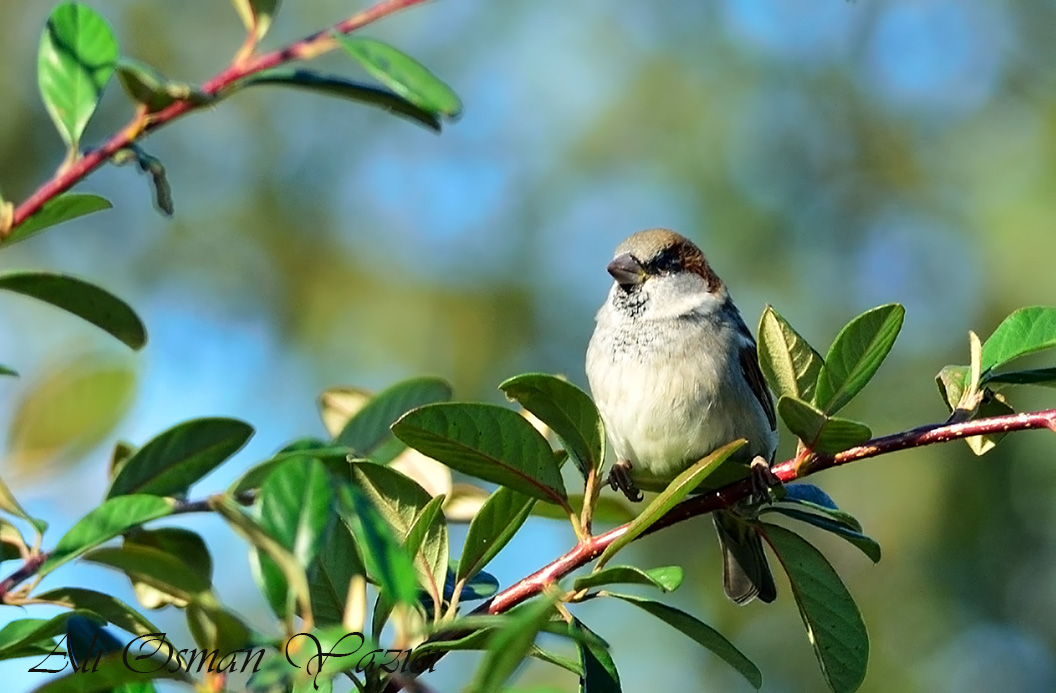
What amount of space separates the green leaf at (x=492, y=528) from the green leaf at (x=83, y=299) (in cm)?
→ 58

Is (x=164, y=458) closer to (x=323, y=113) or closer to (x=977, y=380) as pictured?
(x=977, y=380)

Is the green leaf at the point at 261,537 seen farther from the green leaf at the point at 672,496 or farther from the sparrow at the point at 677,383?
the sparrow at the point at 677,383

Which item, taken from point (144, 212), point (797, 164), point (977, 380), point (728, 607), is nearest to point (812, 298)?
point (797, 164)

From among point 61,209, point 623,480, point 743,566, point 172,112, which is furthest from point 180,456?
point 743,566

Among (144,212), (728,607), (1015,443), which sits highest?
(144,212)

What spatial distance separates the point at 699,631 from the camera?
170 cm

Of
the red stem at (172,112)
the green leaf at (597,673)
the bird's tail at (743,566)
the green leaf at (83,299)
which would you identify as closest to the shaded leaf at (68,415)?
the green leaf at (83,299)

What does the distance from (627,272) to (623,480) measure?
0.70 m

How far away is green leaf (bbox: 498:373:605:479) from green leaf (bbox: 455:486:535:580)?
0.12m

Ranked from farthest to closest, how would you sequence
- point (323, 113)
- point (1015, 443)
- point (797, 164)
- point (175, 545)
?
point (323, 113) → point (797, 164) → point (1015, 443) → point (175, 545)

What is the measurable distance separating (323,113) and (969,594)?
4.80m

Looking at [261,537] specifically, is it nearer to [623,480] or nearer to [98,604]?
[98,604]

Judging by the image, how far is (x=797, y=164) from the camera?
706 centimetres

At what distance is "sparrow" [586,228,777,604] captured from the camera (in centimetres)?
308
